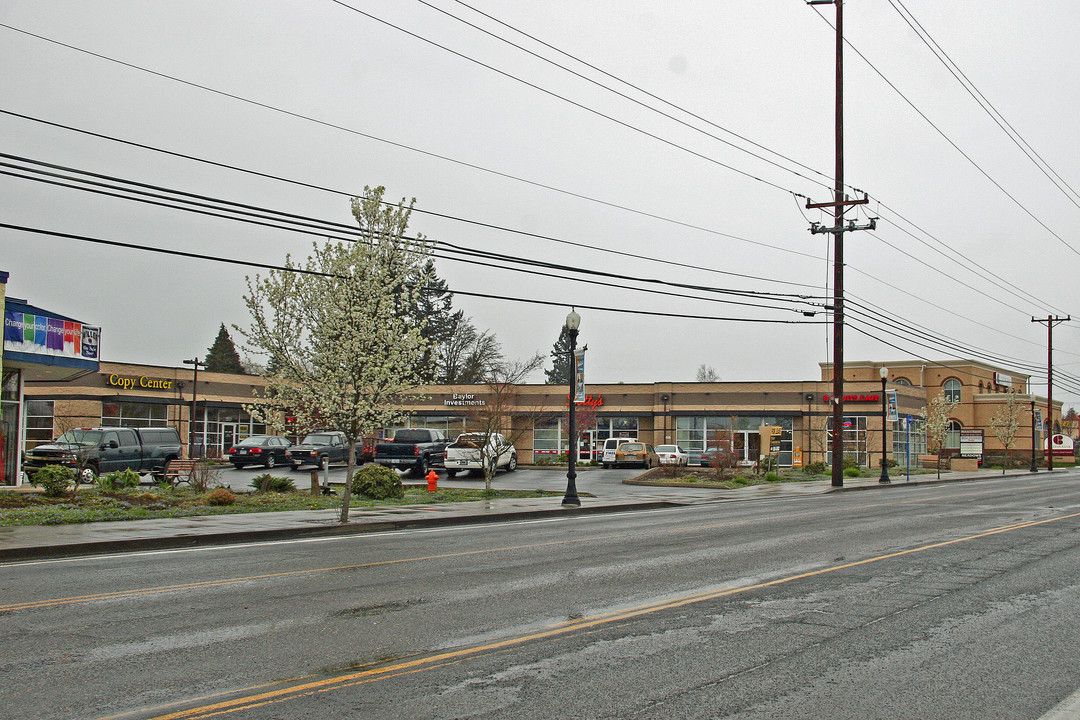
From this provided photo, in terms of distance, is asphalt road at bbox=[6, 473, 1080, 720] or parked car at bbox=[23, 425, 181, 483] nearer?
asphalt road at bbox=[6, 473, 1080, 720]

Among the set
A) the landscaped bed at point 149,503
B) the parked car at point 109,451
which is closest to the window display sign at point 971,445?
the landscaped bed at point 149,503

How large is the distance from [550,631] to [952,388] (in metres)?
83.6

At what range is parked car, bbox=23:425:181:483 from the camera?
1067 inches

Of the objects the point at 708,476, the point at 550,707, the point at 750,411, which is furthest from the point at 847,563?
the point at 750,411

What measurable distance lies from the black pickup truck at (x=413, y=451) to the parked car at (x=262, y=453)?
17.6 ft

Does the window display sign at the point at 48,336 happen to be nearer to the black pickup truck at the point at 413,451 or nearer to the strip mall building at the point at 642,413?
the black pickup truck at the point at 413,451

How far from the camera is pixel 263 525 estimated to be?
16719 mm

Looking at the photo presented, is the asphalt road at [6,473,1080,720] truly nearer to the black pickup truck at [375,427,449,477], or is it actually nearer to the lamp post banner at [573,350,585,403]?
the lamp post banner at [573,350,585,403]

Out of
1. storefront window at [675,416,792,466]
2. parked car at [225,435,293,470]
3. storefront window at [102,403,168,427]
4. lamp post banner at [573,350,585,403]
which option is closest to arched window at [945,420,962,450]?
storefront window at [675,416,792,466]

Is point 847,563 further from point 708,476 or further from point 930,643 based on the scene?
point 708,476

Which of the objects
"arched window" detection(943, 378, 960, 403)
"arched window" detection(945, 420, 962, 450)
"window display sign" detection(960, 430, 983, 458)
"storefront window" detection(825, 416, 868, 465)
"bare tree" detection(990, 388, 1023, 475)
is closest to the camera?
"storefront window" detection(825, 416, 868, 465)

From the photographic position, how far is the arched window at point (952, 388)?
8206 cm

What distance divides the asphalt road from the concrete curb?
28.0 inches

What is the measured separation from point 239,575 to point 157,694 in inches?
211
